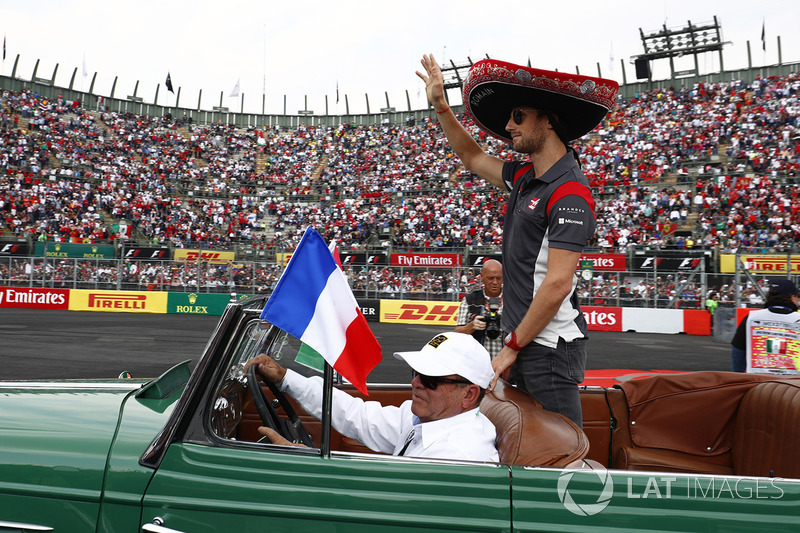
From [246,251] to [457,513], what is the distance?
27.3 metres

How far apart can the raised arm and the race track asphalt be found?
5951 mm

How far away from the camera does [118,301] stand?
22.0 metres

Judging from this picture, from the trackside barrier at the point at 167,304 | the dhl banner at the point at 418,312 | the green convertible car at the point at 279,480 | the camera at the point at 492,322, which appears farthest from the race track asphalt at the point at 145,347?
the green convertible car at the point at 279,480

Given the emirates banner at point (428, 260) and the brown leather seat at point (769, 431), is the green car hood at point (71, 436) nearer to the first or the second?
the brown leather seat at point (769, 431)

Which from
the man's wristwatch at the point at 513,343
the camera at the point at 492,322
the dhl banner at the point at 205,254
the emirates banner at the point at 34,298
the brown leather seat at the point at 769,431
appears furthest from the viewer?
the dhl banner at the point at 205,254

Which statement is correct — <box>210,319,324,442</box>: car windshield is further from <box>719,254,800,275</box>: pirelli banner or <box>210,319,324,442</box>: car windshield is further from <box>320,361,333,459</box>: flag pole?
<box>719,254,800,275</box>: pirelli banner

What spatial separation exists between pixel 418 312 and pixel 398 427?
744 inches

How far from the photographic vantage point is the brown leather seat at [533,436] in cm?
176

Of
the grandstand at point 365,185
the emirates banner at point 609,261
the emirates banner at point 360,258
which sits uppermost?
the grandstand at point 365,185

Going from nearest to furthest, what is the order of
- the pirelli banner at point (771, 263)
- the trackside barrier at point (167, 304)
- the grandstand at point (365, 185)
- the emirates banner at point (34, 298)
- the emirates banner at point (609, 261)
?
the pirelli banner at point (771, 263)
the emirates banner at point (609, 261)
the trackside barrier at point (167, 304)
the emirates banner at point (34, 298)
the grandstand at point (365, 185)

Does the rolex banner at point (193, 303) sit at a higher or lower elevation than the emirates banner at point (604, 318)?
higher

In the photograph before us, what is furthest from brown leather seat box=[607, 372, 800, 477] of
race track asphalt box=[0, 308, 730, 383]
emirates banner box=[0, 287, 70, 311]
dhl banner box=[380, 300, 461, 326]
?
emirates banner box=[0, 287, 70, 311]

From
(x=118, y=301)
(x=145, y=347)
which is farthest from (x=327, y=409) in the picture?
(x=118, y=301)

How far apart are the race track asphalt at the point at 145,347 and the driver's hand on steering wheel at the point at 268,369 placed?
20.6ft
